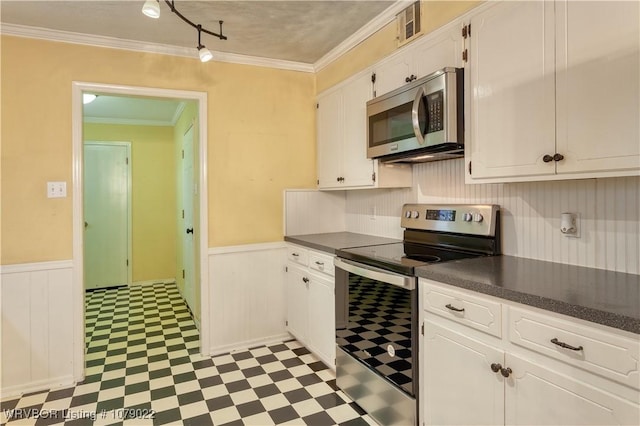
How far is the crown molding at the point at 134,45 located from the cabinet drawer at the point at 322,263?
1.69 m

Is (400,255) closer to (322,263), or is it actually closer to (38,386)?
(322,263)

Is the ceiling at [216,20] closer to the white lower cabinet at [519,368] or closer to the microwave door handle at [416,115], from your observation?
the microwave door handle at [416,115]

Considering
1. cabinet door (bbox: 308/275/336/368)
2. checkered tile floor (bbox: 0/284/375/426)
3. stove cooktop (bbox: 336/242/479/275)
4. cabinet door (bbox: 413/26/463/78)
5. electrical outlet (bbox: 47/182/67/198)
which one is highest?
cabinet door (bbox: 413/26/463/78)

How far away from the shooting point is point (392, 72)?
2.29 m

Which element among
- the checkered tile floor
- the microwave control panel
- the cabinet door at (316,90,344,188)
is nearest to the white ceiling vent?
the microwave control panel

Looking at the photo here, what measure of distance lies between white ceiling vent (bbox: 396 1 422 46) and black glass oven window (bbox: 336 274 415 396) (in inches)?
56.9

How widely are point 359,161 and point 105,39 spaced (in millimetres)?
2002

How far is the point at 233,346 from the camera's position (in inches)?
117

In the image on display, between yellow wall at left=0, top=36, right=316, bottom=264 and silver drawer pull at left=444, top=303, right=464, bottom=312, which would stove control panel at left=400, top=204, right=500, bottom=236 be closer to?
silver drawer pull at left=444, top=303, right=464, bottom=312

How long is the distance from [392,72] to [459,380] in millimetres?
1775

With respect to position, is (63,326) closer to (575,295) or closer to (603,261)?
(575,295)

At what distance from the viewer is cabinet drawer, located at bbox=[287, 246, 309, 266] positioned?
2772 mm

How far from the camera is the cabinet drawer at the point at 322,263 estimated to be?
2404 millimetres

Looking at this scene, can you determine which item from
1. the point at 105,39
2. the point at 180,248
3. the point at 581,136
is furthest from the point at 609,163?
the point at 180,248
